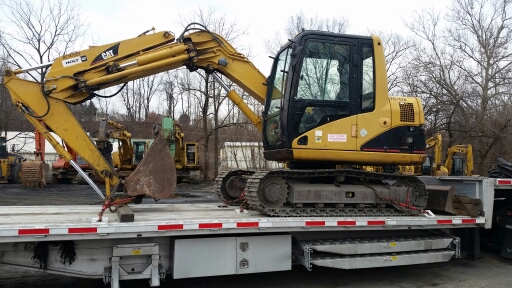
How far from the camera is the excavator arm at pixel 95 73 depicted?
21.6ft

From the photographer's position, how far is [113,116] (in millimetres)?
53156

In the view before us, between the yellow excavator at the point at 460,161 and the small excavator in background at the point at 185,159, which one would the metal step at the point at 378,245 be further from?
the yellow excavator at the point at 460,161

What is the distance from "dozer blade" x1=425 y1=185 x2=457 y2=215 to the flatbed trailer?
1.10ft

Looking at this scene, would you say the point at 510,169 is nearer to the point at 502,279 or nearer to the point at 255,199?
the point at 502,279

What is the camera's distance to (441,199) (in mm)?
6875

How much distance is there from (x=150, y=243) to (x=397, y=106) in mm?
4208

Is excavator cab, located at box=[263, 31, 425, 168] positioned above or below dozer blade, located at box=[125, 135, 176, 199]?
above

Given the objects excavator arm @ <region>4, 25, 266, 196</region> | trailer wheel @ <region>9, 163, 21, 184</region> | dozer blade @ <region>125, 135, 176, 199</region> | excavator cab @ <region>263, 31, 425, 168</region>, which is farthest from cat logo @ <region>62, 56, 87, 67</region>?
trailer wheel @ <region>9, 163, 21, 184</region>

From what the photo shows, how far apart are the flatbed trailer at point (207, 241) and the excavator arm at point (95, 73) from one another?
3.75 ft

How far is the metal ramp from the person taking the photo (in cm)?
571

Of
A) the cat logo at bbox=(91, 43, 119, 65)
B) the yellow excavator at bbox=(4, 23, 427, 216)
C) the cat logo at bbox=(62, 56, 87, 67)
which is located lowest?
the yellow excavator at bbox=(4, 23, 427, 216)

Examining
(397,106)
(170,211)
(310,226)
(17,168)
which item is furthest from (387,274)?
(17,168)

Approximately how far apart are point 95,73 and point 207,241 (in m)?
3.39

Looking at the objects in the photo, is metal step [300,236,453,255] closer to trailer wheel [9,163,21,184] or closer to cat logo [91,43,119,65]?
cat logo [91,43,119,65]
